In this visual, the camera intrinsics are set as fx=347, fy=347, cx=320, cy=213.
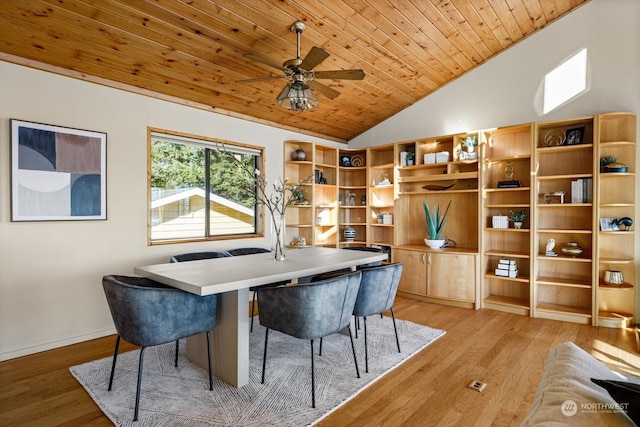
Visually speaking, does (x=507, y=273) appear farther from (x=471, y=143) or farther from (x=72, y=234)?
(x=72, y=234)

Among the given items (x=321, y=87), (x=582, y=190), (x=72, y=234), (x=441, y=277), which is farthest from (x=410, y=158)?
(x=72, y=234)

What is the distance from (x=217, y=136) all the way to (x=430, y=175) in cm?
293

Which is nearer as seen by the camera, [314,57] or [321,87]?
[314,57]

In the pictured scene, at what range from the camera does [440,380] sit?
8.29 feet

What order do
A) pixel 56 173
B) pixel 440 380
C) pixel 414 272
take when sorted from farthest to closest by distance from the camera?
pixel 414 272 → pixel 56 173 → pixel 440 380

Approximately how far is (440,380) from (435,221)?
259 centimetres

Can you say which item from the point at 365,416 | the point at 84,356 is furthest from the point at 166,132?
the point at 365,416

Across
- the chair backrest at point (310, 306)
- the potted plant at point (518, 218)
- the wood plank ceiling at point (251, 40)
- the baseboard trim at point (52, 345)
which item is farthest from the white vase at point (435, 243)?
the baseboard trim at point (52, 345)

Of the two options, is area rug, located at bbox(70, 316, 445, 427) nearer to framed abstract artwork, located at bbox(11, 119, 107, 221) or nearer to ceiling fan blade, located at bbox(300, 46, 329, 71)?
framed abstract artwork, located at bbox(11, 119, 107, 221)

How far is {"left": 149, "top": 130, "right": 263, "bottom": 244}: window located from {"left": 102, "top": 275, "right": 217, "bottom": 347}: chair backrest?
161cm

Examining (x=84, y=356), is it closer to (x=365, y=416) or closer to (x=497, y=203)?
(x=365, y=416)

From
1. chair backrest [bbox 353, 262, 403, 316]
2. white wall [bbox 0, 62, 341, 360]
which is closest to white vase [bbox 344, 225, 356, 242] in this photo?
white wall [bbox 0, 62, 341, 360]

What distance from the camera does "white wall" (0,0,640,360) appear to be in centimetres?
287

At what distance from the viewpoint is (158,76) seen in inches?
135
